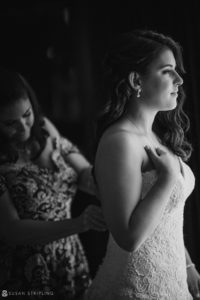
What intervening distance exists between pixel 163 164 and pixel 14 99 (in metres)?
0.63

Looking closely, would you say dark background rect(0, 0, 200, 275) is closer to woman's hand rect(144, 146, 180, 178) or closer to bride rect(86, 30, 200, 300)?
bride rect(86, 30, 200, 300)

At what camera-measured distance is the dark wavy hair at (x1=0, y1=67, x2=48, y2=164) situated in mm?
1415

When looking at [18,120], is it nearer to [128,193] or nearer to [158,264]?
[128,193]

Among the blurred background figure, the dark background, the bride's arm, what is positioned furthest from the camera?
the dark background

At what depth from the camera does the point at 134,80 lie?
1.16 metres

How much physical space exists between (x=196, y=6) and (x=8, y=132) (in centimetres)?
80

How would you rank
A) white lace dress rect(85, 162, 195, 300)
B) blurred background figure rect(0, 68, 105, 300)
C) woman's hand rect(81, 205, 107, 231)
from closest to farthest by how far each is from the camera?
white lace dress rect(85, 162, 195, 300)
woman's hand rect(81, 205, 107, 231)
blurred background figure rect(0, 68, 105, 300)

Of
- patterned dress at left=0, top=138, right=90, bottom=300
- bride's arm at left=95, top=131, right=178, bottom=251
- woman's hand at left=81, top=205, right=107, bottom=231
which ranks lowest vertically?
patterned dress at left=0, top=138, right=90, bottom=300

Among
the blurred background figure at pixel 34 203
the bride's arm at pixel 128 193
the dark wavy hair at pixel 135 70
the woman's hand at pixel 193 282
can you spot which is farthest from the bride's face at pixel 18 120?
the woman's hand at pixel 193 282

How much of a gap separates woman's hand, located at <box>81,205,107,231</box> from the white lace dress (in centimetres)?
11

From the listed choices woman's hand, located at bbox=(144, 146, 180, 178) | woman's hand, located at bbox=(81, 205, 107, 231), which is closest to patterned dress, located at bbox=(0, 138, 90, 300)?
woman's hand, located at bbox=(81, 205, 107, 231)

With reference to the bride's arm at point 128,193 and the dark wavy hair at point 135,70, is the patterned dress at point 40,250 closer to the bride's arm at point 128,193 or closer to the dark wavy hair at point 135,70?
the dark wavy hair at point 135,70

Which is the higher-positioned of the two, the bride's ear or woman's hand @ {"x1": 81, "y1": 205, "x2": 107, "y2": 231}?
the bride's ear


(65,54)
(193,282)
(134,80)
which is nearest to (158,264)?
(193,282)
